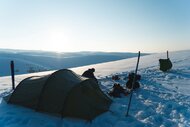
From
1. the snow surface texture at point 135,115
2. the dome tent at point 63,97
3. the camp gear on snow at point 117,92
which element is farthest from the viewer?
the camp gear on snow at point 117,92

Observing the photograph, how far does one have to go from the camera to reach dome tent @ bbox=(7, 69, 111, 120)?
894cm

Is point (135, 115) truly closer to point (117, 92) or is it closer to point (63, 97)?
point (117, 92)

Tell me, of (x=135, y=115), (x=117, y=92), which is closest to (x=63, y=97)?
(x=135, y=115)

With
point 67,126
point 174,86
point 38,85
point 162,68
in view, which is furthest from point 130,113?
point 162,68

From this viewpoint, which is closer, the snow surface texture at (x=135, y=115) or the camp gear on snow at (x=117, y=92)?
the snow surface texture at (x=135, y=115)

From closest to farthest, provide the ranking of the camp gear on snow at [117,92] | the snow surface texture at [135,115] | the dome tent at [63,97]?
the snow surface texture at [135,115] → the dome tent at [63,97] → the camp gear on snow at [117,92]

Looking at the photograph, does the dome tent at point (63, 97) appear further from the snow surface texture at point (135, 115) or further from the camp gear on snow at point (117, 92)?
the camp gear on snow at point (117, 92)

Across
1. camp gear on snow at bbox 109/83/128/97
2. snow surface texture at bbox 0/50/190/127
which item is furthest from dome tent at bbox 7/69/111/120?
camp gear on snow at bbox 109/83/128/97

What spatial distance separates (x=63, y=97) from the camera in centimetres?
906

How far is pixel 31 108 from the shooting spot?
379 inches

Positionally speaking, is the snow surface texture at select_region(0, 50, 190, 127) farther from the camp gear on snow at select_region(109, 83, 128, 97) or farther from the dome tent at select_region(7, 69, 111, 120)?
the camp gear on snow at select_region(109, 83, 128, 97)

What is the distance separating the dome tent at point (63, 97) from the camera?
8.94 m

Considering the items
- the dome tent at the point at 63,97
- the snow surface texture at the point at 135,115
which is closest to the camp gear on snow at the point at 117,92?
the snow surface texture at the point at 135,115

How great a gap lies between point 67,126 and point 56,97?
1.48m
